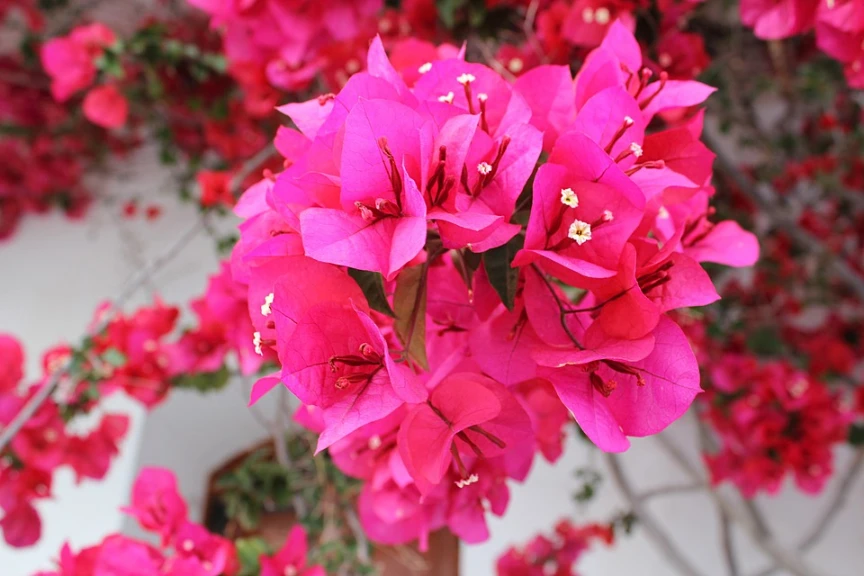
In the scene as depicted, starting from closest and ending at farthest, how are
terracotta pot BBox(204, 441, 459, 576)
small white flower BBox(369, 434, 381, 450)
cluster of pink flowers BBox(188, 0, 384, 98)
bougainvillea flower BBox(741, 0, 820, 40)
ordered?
small white flower BBox(369, 434, 381, 450) < bougainvillea flower BBox(741, 0, 820, 40) < cluster of pink flowers BBox(188, 0, 384, 98) < terracotta pot BBox(204, 441, 459, 576)

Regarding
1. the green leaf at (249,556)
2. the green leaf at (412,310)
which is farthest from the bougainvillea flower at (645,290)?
the green leaf at (249,556)

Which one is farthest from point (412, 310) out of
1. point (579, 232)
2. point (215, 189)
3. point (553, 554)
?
point (553, 554)

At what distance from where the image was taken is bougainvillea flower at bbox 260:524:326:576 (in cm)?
84

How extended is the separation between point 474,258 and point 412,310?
64 millimetres

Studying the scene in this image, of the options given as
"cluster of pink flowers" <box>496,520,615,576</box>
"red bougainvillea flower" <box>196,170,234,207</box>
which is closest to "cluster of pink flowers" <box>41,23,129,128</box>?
"red bougainvillea flower" <box>196,170,234,207</box>

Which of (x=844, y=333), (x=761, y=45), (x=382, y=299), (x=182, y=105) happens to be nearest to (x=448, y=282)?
(x=382, y=299)

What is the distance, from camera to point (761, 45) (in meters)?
2.56

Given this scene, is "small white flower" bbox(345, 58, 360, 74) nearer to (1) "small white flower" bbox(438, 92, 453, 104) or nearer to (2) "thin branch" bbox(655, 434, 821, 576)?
(1) "small white flower" bbox(438, 92, 453, 104)

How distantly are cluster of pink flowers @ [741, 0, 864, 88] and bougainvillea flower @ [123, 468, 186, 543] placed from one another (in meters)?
0.94

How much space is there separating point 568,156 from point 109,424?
45.2 inches

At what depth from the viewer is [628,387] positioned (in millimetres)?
482

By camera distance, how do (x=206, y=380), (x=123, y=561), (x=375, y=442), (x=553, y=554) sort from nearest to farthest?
(x=375, y=442) → (x=123, y=561) → (x=206, y=380) → (x=553, y=554)

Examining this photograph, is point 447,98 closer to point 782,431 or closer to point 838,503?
point 782,431

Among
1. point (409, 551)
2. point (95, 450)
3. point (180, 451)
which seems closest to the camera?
point (95, 450)
